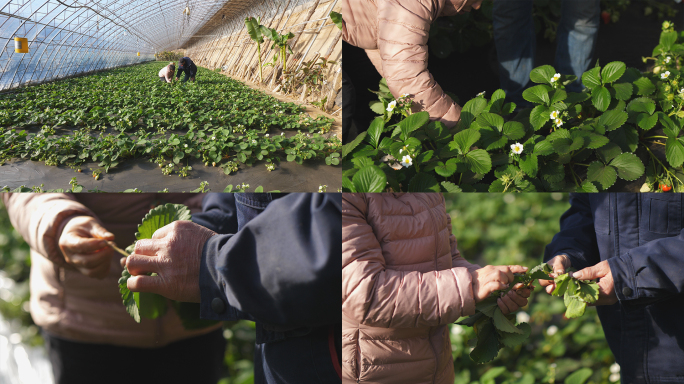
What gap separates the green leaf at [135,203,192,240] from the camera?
0.87 metres

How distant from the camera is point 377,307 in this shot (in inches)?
35.8

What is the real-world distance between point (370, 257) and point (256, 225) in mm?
276

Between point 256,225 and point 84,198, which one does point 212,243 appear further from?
point 84,198

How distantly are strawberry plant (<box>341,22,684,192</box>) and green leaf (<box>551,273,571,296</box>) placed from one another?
556mm

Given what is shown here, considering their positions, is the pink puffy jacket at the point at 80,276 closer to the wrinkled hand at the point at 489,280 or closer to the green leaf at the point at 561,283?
the wrinkled hand at the point at 489,280

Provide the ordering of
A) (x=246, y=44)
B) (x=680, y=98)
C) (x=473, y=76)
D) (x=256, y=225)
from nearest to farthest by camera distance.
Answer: (x=256, y=225), (x=680, y=98), (x=246, y=44), (x=473, y=76)

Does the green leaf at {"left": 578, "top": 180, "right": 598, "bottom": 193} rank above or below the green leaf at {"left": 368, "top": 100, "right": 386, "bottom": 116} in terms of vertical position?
below

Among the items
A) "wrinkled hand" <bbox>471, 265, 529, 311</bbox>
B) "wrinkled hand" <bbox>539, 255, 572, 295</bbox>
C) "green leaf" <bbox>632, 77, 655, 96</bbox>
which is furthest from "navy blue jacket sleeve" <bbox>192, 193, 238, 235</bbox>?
"green leaf" <bbox>632, 77, 655, 96</bbox>

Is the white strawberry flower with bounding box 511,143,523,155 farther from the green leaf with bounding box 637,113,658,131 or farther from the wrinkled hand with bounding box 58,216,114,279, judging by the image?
the wrinkled hand with bounding box 58,216,114,279

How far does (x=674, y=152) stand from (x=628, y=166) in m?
0.35

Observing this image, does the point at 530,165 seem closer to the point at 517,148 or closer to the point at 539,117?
the point at 517,148

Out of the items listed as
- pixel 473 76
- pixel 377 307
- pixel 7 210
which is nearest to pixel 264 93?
pixel 473 76

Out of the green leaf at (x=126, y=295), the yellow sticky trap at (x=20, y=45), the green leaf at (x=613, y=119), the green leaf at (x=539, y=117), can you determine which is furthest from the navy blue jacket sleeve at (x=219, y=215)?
the yellow sticky trap at (x=20, y=45)

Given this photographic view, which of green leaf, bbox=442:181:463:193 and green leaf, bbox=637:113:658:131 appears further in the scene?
green leaf, bbox=637:113:658:131
